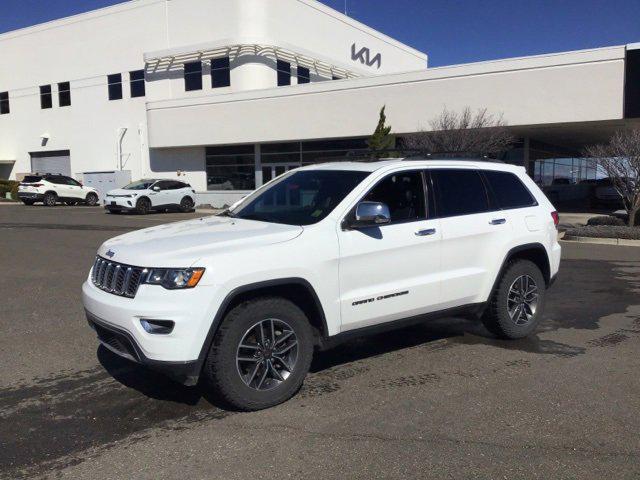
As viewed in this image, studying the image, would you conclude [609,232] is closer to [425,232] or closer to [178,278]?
[425,232]

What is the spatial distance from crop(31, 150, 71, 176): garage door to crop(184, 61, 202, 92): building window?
11.4m

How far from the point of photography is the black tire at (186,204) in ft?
90.8

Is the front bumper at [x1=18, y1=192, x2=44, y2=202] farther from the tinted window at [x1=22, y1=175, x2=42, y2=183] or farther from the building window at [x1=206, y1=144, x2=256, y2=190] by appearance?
the building window at [x1=206, y1=144, x2=256, y2=190]

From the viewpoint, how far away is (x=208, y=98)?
101ft

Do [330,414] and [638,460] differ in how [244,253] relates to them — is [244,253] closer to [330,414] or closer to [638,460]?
[330,414]

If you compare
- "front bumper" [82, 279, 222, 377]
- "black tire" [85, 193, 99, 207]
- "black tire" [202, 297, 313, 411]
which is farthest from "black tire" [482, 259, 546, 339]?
"black tire" [85, 193, 99, 207]

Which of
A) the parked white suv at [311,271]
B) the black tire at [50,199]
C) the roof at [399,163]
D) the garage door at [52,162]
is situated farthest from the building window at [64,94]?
the roof at [399,163]

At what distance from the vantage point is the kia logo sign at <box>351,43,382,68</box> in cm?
3906

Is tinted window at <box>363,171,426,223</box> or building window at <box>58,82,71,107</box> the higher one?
building window at <box>58,82,71,107</box>

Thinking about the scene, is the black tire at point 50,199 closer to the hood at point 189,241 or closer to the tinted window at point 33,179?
the tinted window at point 33,179

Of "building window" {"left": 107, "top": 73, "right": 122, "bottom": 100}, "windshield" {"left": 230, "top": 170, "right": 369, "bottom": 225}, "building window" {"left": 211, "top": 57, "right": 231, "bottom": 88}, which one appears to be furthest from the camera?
"building window" {"left": 107, "top": 73, "right": 122, "bottom": 100}

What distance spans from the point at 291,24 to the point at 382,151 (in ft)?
96.1

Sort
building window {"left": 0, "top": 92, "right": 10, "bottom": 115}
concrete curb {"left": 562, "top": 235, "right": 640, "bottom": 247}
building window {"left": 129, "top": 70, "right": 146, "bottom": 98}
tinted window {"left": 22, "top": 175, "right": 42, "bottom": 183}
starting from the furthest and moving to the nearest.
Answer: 1. building window {"left": 0, "top": 92, "right": 10, "bottom": 115}
2. building window {"left": 129, "top": 70, "right": 146, "bottom": 98}
3. tinted window {"left": 22, "top": 175, "right": 42, "bottom": 183}
4. concrete curb {"left": 562, "top": 235, "right": 640, "bottom": 247}

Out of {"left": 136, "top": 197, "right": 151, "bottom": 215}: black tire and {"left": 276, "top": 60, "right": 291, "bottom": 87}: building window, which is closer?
{"left": 136, "top": 197, "right": 151, "bottom": 215}: black tire
